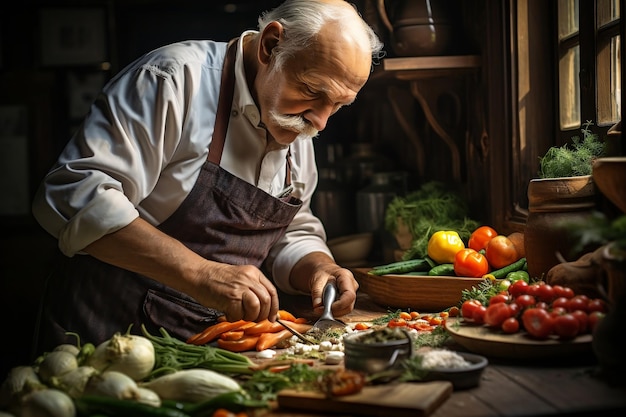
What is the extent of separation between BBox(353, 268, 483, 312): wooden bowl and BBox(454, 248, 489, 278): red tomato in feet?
0.16

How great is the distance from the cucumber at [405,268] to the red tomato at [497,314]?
1.10 meters

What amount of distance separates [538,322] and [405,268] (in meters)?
1.28

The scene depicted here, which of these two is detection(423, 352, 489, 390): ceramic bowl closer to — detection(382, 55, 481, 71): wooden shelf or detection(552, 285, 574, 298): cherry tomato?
detection(552, 285, 574, 298): cherry tomato

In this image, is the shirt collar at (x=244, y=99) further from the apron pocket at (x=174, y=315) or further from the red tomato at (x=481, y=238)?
the red tomato at (x=481, y=238)

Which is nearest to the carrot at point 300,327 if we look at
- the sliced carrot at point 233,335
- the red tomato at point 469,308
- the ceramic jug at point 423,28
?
the sliced carrot at point 233,335

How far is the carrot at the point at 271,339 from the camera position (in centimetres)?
252

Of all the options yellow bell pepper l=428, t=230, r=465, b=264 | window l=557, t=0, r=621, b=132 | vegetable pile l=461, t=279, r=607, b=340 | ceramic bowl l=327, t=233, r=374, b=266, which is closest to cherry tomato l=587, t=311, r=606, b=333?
vegetable pile l=461, t=279, r=607, b=340

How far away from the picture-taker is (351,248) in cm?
452

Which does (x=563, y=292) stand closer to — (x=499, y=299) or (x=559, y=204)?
(x=499, y=299)

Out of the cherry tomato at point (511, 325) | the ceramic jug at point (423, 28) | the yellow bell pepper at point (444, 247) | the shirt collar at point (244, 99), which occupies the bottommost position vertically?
the cherry tomato at point (511, 325)

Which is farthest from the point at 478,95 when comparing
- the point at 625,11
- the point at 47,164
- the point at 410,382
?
the point at 47,164

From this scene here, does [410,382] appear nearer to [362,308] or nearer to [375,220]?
[362,308]

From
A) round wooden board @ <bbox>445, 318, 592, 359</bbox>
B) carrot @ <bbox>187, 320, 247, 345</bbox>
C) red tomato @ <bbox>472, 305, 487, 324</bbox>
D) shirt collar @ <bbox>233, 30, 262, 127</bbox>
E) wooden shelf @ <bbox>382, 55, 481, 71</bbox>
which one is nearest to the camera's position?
round wooden board @ <bbox>445, 318, 592, 359</bbox>

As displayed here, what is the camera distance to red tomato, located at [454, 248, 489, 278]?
321cm
